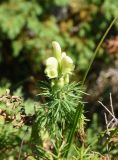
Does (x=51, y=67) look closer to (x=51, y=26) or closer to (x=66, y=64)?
(x=66, y=64)

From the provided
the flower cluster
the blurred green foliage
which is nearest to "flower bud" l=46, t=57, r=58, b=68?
the flower cluster

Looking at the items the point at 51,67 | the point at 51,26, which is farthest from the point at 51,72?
the point at 51,26

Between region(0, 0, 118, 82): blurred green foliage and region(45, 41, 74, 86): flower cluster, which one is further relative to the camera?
region(0, 0, 118, 82): blurred green foliage

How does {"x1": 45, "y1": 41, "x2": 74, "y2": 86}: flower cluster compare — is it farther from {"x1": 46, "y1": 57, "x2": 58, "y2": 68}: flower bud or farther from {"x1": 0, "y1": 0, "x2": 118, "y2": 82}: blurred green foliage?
{"x1": 0, "y1": 0, "x2": 118, "y2": 82}: blurred green foliage

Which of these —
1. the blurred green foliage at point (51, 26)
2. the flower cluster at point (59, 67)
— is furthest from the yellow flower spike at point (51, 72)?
the blurred green foliage at point (51, 26)

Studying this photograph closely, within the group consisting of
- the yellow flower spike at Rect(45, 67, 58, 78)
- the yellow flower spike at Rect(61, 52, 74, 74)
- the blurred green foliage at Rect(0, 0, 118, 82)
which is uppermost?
the blurred green foliage at Rect(0, 0, 118, 82)

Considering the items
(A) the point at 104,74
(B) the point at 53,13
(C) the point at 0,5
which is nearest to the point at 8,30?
(C) the point at 0,5
